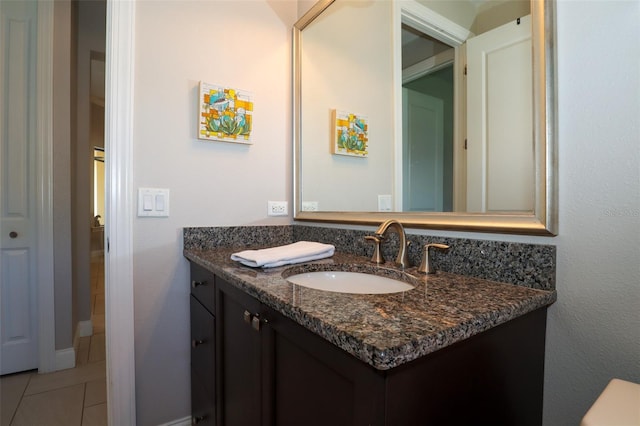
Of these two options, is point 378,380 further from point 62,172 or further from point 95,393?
point 62,172

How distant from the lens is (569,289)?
77 centimetres

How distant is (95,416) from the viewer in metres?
1.60

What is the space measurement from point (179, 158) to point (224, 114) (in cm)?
29

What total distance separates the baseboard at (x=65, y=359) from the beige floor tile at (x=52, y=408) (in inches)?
11.2

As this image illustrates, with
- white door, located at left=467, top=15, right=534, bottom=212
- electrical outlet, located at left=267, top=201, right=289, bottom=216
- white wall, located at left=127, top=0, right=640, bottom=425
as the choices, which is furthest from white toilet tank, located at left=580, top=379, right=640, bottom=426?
electrical outlet, located at left=267, top=201, right=289, bottom=216

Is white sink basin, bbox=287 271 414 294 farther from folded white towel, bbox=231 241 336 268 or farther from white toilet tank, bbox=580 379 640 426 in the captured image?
white toilet tank, bbox=580 379 640 426

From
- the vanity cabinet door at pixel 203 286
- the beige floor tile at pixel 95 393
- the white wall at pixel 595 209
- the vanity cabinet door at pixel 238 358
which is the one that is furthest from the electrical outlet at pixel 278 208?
the beige floor tile at pixel 95 393

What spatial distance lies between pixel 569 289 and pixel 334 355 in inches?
23.7

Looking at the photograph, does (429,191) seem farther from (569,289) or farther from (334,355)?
(334,355)

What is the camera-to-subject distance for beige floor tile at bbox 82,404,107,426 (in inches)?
60.9

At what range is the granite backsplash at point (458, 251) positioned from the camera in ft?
2.65

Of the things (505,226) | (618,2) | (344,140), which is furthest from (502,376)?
(344,140)

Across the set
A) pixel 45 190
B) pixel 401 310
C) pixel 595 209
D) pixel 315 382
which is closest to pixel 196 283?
pixel 315 382

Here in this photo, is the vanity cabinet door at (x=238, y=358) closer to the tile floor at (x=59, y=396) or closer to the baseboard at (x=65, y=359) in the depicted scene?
the tile floor at (x=59, y=396)
